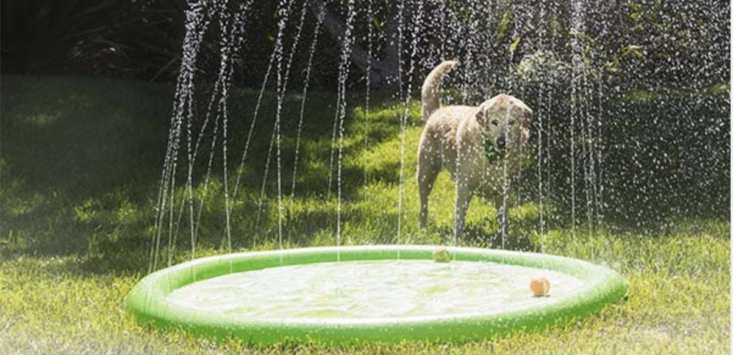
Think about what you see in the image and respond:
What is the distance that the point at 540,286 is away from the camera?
4.45 meters

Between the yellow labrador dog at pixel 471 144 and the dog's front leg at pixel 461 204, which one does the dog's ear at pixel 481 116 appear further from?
the dog's front leg at pixel 461 204

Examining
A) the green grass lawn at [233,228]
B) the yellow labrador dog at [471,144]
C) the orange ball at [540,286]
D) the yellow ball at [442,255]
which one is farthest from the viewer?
the yellow labrador dog at [471,144]

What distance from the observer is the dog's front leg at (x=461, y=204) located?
5629 millimetres

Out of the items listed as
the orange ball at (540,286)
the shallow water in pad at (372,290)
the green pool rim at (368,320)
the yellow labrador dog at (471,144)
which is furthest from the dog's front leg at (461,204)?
the orange ball at (540,286)

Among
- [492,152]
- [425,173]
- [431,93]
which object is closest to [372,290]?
[492,152]

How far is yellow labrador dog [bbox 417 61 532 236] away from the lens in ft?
17.4

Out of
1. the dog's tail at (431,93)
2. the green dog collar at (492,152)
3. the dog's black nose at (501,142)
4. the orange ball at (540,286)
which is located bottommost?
the orange ball at (540,286)

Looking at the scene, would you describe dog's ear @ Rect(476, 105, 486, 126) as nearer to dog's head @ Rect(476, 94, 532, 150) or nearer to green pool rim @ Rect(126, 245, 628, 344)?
dog's head @ Rect(476, 94, 532, 150)

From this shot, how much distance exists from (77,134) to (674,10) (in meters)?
4.54

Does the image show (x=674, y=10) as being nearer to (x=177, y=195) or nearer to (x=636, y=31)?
(x=636, y=31)

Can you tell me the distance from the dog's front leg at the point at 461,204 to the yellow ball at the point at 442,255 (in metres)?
0.49

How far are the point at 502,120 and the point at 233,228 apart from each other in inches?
66.6

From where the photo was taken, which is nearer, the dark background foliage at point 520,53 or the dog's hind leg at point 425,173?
the dog's hind leg at point 425,173

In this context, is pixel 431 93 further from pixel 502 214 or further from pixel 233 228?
pixel 233 228
